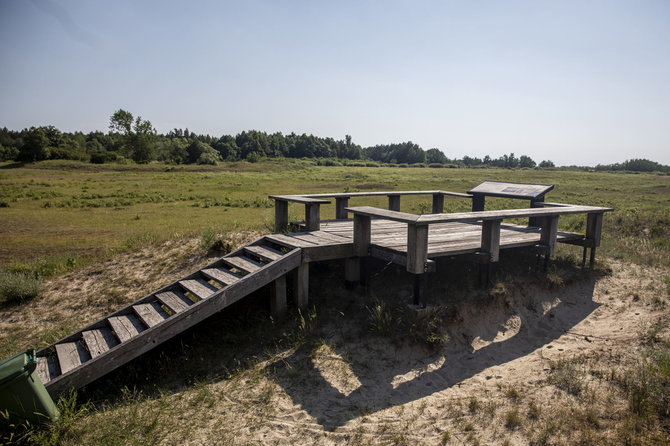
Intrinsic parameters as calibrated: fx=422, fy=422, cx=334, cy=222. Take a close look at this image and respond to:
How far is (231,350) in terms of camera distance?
6.40 meters

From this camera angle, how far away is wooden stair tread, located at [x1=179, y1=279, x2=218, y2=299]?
20.4 ft

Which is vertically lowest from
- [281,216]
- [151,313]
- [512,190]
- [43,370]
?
[43,370]

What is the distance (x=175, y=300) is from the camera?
6.40 meters

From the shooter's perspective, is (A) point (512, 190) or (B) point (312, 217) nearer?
(B) point (312, 217)

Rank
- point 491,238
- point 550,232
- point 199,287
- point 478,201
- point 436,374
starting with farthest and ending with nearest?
point 478,201, point 550,232, point 491,238, point 199,287, point 436,374

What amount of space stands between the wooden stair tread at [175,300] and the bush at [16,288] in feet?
12.4

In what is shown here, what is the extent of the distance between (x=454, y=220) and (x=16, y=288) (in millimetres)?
8469

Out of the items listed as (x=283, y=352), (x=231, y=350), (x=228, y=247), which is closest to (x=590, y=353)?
(x=283, y=352)

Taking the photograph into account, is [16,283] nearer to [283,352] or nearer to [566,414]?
[283,352]

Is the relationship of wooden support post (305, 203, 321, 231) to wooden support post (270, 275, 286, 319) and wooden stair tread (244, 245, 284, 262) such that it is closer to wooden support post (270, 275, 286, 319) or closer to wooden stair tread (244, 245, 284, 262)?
wooden stair tread (244, 245, 284, 262)

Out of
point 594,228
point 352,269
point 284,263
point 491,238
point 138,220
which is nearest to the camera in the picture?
point 284,263

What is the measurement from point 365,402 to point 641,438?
109 inches

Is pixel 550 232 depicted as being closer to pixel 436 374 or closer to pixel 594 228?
pixel 594 228

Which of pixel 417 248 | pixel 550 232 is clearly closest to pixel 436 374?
pixel 417 248
